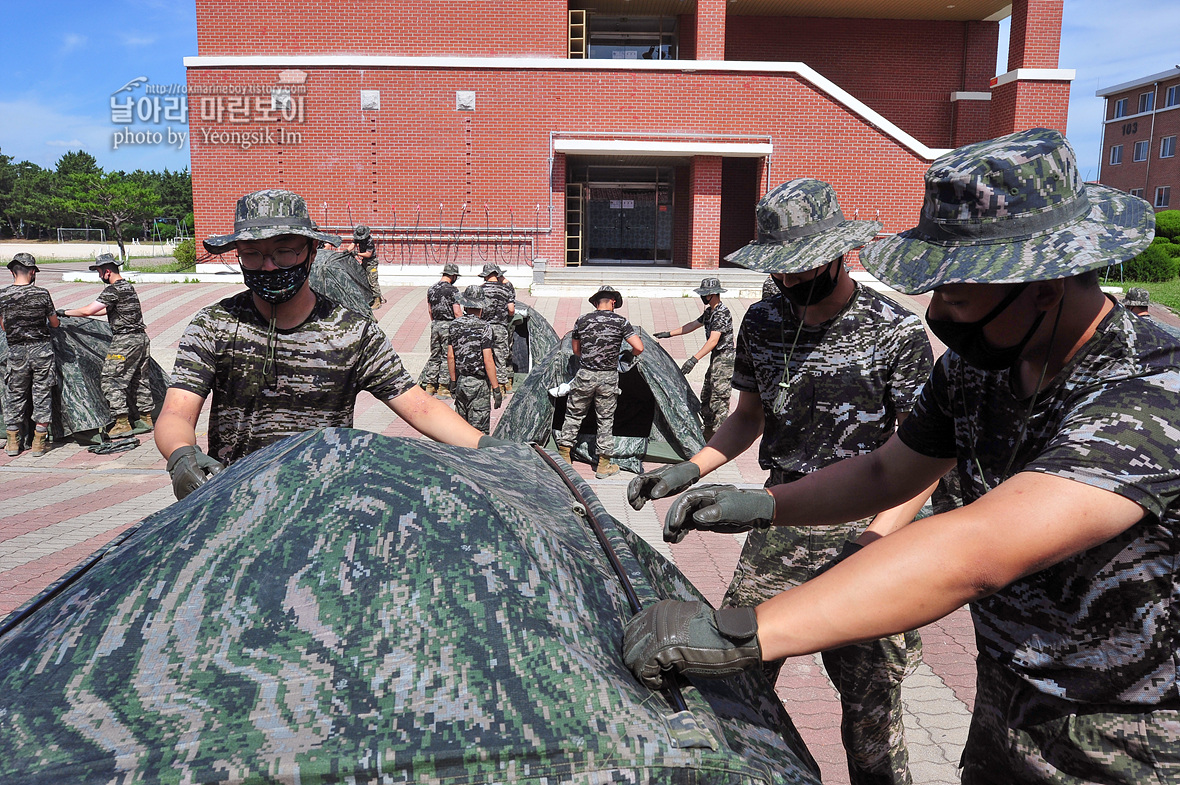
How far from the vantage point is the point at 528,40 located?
23031 millimetres

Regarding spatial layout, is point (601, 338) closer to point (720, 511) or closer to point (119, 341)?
point (119, 341)

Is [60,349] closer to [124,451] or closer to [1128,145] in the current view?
[124,451]

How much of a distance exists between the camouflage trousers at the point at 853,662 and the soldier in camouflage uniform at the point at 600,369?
5210 mm

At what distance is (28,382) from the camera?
29.2ft

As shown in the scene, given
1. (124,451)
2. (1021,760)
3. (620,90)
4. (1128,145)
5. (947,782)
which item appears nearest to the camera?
(1021,760)

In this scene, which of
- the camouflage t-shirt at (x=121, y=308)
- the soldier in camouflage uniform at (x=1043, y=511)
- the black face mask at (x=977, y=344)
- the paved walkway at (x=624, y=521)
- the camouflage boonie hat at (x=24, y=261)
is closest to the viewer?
the soldier in camouflage uniform at (x=1043, y=511)

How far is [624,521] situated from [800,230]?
13.1 ft

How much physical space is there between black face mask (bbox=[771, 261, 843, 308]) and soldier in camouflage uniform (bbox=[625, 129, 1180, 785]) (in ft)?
3.96

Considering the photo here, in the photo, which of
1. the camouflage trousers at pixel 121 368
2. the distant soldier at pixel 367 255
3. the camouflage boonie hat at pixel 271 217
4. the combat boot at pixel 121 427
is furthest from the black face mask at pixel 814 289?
the distant soldier at pixel 367 255

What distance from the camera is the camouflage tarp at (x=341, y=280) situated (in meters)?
A: 14.5

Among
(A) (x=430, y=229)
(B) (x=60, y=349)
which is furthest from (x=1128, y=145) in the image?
(B) (x=60, y=349)

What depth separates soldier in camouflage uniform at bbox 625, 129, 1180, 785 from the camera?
4.52 ft

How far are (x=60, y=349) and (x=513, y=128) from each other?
15.0m

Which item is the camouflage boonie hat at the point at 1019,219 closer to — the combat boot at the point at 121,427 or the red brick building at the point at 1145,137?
the combat boot at the point at 121,427
